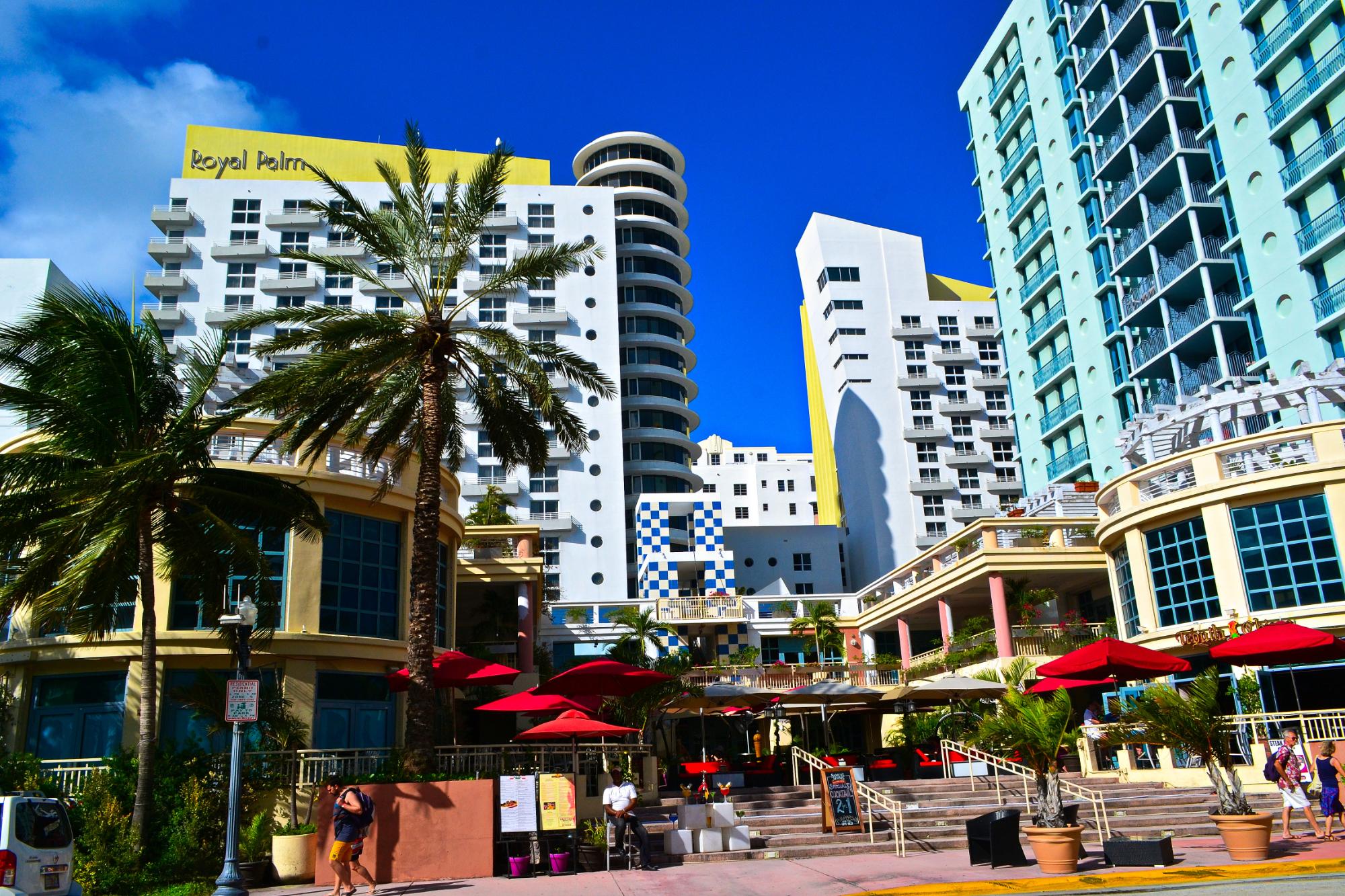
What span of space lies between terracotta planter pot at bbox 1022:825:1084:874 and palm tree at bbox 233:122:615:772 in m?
10.1

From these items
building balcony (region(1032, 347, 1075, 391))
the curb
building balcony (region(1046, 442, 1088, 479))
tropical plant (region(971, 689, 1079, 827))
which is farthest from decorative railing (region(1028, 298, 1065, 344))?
the curb

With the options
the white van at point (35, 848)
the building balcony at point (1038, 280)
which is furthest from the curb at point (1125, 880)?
the building balcony at point (1038, 280)

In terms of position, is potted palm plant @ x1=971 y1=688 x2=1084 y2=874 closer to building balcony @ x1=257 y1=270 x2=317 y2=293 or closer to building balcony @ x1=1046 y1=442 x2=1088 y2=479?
building balcony @ x1=1046 y1=442 x2=1088 y2=479

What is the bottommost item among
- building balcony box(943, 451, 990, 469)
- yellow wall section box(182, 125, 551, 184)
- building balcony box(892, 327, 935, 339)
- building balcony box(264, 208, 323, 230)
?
building balcony box(943, 451, 990, 469)

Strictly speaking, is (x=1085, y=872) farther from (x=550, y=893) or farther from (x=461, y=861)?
(x=461, y=861)

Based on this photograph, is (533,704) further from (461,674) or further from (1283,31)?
(1283,31)

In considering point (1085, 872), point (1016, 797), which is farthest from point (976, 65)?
point (1085, 872)

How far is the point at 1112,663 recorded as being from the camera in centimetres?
1914

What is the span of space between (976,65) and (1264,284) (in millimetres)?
29311

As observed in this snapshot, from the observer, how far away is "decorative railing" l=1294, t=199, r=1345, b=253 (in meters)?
35.2

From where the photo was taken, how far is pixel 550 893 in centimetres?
1416

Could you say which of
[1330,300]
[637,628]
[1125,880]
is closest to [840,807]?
[1125,880]

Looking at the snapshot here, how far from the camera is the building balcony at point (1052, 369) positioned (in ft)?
170

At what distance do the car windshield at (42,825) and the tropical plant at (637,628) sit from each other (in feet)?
113
